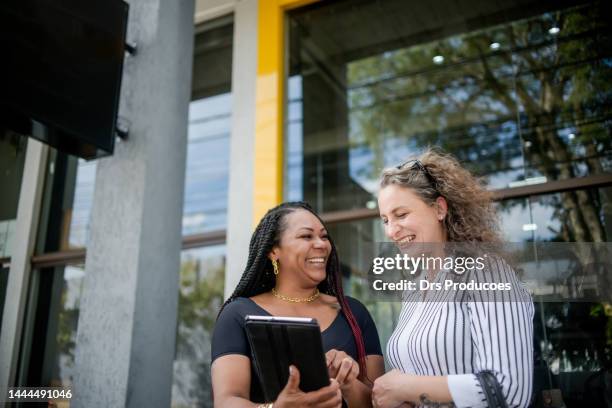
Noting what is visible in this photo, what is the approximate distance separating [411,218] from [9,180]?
4679 mm

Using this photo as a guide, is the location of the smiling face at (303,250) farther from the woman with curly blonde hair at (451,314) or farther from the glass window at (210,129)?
the glass window at (210,129)

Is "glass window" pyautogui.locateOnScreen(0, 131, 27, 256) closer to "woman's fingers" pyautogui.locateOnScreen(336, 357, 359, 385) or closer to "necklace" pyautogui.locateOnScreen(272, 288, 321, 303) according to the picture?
"necklace" pyautogui.locateOnScreen(272, 288, 321, 303)

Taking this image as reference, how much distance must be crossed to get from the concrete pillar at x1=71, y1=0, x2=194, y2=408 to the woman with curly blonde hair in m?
1.84

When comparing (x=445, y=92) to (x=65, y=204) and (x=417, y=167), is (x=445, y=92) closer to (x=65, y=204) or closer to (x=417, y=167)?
(x=417, y=167)

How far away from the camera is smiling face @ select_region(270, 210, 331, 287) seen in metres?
2.50

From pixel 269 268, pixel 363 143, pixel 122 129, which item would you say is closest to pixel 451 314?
pixel 269 268

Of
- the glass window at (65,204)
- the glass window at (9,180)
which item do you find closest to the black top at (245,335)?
the glass window at (9,180)

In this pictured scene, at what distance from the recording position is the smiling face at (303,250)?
250 cm

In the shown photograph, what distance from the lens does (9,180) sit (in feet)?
18.2

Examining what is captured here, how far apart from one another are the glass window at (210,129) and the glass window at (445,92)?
0.95 metres

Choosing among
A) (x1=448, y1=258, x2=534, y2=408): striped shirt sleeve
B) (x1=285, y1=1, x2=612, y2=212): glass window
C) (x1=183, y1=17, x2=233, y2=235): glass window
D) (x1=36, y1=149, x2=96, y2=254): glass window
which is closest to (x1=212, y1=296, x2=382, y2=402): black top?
(x1=448, y1=258, x2=534, y2=408): striped shirt sleeve

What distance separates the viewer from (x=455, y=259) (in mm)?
2068

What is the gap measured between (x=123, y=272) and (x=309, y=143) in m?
2.75

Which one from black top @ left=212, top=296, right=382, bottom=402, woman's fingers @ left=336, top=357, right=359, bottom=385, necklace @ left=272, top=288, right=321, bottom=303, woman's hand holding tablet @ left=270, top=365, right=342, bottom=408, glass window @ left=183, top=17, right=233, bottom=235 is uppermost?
glass window @ left=183, top=17, right=233, bottom=235
